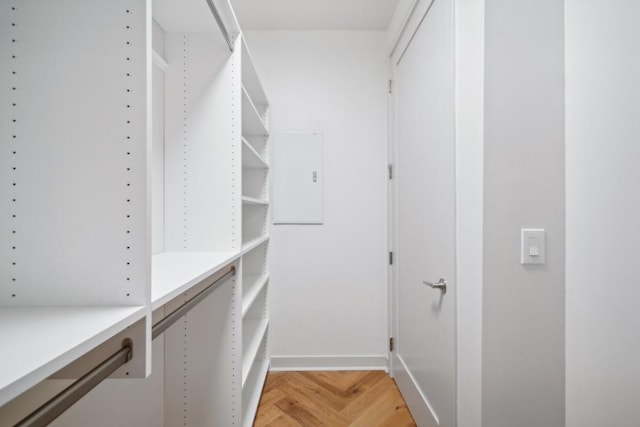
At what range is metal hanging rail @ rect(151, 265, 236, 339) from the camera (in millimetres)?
757

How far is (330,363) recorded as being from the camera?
7.70ft

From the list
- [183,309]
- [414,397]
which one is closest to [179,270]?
[183,309]

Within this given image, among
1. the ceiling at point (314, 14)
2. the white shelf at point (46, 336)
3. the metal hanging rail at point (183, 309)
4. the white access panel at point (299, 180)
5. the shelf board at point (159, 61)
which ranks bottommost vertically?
the metal hanging rail at point (183, 309)

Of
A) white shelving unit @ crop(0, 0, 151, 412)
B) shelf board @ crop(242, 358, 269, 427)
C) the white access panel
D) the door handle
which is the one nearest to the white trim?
shelf board @ crop(242, 358, 269, 427)

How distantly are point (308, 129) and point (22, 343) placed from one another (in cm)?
215

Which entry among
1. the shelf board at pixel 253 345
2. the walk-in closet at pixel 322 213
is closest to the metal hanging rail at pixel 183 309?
the walk-in closet at pixel 322 213

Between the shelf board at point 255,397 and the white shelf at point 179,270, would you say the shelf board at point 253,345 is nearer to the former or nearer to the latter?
the shelf board at point 255,397

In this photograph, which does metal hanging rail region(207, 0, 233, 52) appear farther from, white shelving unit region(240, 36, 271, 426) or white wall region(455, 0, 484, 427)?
white wall region(455, 0, 484, 427)

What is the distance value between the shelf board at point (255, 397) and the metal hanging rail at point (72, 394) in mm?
1300

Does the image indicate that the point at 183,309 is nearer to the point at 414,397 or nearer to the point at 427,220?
the point at 427,220

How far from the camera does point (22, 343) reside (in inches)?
16.8

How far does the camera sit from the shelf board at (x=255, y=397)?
1639mm

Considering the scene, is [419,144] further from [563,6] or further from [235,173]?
[235,173]

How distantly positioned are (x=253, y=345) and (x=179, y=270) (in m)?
1.07
